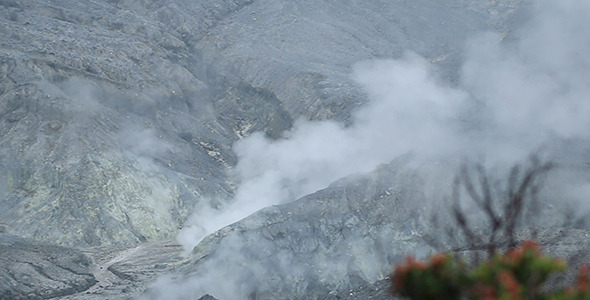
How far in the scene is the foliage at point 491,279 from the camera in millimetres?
4648

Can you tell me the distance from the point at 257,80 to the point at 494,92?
12374 millimetres

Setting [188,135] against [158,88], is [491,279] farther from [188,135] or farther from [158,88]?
[158,88]

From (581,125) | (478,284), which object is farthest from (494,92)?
(478,284)

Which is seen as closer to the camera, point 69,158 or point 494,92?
point 69,158

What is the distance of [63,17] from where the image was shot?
3756 cm

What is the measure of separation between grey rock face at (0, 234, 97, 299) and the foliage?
15670 mm

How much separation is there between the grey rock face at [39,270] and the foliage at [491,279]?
15.7m

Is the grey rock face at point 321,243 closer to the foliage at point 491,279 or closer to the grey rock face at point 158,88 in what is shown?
the grey rock face at point 158,88

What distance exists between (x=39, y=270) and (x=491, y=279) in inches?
685


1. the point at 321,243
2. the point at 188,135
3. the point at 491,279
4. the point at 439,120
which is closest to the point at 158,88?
the point at 188,135

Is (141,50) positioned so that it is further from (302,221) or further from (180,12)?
(302,221)

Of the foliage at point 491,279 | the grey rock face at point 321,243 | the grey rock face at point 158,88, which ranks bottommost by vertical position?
the grey rock face at point 158,88

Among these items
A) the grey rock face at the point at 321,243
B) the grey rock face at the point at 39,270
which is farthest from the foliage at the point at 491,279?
the grey rock face at the point at 39,270

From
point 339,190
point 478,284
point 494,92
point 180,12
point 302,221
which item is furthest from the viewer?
point 180,12
